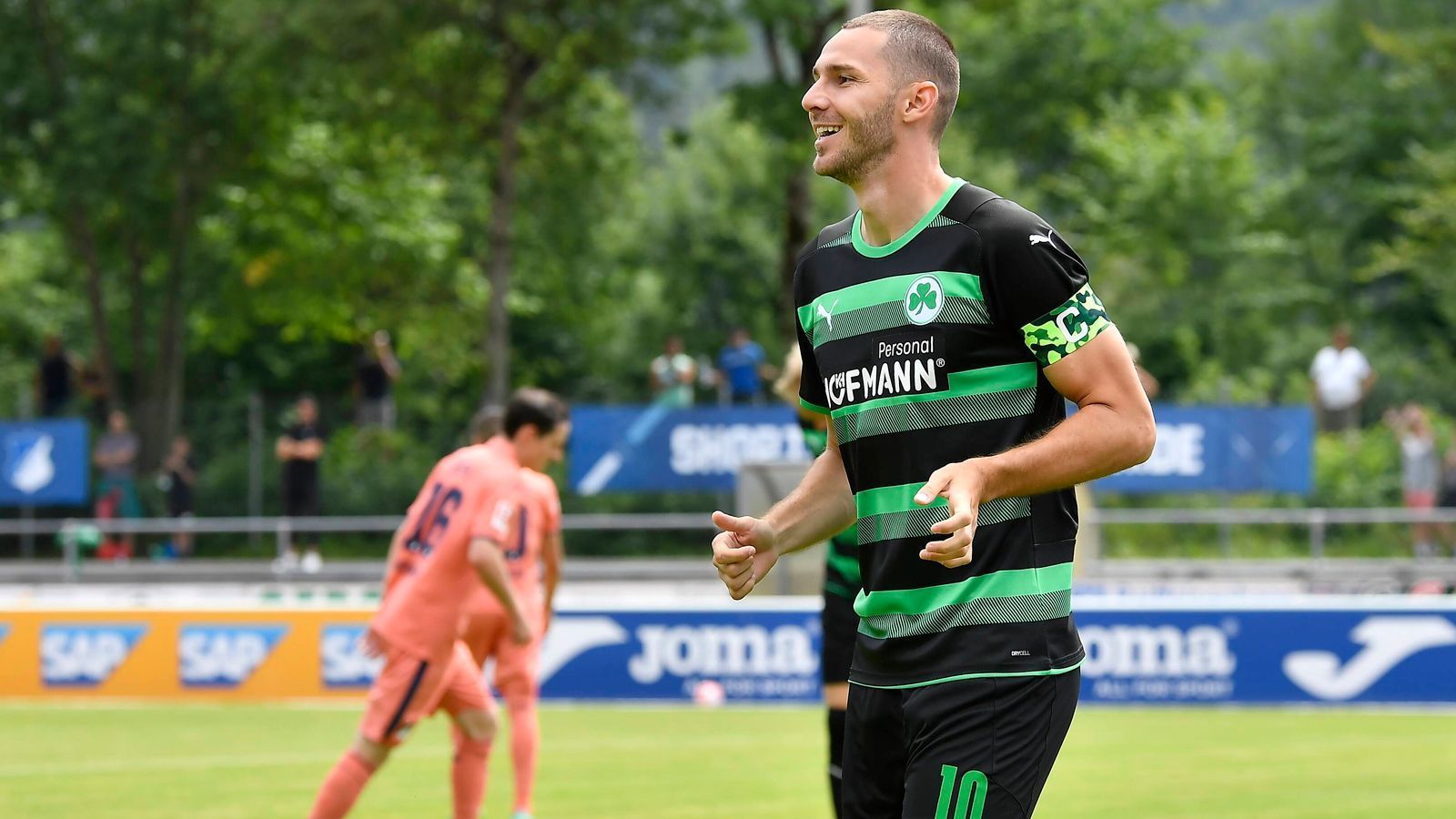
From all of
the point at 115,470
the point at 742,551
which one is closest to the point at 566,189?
the point at 115,470

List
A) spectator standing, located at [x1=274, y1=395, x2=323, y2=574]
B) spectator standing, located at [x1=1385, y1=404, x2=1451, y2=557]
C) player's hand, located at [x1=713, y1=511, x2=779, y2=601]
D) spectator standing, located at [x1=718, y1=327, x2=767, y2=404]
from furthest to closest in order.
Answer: spectator standing, located at [x1=718, y1=327, x2=767, y2=404]
spectator standing, located at [x1=274, y1=395, x2=323, y2=574]
spectator standing, located at [x1=1385, y1=404, x2=1451, y2=557]
player's hand, located at [x1=713, y1=511, x2=779, y2=601]

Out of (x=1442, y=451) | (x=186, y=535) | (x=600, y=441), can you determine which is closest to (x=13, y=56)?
(x=186, y=535)

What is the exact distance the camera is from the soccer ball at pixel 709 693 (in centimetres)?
1617

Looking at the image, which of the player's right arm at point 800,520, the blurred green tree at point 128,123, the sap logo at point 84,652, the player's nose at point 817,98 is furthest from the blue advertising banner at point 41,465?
the player's nose at point 817,98

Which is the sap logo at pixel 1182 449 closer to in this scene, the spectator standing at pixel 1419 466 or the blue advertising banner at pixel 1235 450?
the blue advertising banner at pixel 1235 450

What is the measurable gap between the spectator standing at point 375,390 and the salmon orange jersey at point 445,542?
15.9 meters

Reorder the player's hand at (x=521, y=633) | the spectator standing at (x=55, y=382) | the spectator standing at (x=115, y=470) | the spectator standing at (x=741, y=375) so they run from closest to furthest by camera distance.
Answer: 1. the player's hand at (x=521, y=633)
2. the spectator standing at (x=741, y=375)
3. the spectator standing at (x=115, y=470)
4. the spectator standing at (x=55, y=382)

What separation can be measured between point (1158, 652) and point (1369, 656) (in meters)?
1.51

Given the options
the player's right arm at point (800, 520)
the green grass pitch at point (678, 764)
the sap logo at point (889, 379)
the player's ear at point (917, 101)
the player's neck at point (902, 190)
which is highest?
the player's ear at point (917, 101)

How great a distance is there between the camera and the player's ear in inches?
160

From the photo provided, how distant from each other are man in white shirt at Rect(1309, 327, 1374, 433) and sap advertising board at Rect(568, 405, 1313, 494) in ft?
7.49

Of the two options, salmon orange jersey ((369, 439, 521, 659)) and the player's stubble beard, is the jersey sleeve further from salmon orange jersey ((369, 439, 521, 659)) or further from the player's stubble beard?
salmon orange jersey ((369, 439, 521, 659))

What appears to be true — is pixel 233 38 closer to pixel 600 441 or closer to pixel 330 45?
pixel 330 45

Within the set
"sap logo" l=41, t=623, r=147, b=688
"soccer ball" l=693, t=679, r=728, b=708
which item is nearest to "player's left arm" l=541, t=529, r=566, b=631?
"soccer ball" l=693, t=679, r=728, b=708
